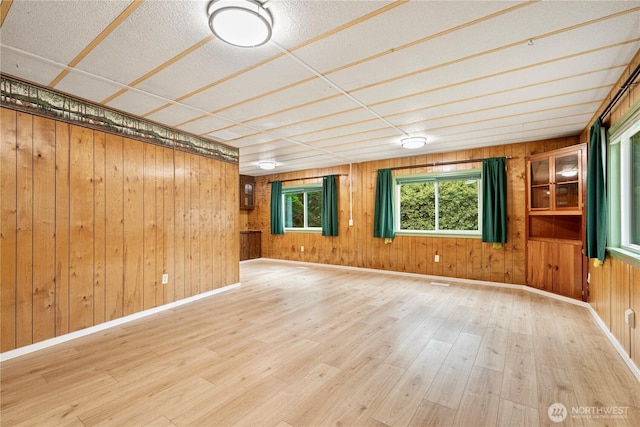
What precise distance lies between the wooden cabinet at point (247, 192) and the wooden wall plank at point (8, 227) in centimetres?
511

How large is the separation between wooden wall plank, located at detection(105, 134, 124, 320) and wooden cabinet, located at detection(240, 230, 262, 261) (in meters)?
4.16

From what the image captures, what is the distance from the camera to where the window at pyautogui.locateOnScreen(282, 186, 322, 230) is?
7.14 m

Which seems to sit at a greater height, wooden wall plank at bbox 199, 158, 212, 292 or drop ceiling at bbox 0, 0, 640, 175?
drop ceiling at bbox 0, 0, 640, 175

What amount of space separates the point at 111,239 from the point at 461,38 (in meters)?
3.71

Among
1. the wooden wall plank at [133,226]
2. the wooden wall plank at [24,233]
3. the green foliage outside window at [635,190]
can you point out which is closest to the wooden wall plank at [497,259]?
the green foliage outside window at [635,190]

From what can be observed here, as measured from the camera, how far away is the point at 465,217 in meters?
5.20

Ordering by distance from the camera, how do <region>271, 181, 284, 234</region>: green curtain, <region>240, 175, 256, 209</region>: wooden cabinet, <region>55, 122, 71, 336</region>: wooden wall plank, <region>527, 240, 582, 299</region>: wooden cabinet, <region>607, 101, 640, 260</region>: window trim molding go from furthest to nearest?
<region>240, 175, 256, 209</region>: wooden cabinet → <region>271, 181, 284, 234</region>: green curtain → <region>527, 240, 582, 299</region>: wooden cabinet → <region>55, 122, 71, 336</region>: wooden wall plank → <region>607, 101, 640, 260</region>: window trim molding

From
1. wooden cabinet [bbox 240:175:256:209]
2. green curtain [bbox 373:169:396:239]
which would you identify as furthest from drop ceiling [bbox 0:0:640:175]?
wooden cabinet [bbox 240:175:256:209]

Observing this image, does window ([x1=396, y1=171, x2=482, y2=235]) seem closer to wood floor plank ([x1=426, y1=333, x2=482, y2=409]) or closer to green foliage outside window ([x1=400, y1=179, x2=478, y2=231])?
green foliage outside window ([x1=400, y1=179, x2=478, y2=231])

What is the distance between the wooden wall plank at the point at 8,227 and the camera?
2.33m

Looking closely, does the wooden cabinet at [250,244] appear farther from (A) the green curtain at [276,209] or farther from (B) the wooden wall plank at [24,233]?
(B) the wooden wall plank at [24,233]

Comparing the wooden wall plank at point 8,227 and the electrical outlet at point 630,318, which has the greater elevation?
the wooden wall plank at point 8,227

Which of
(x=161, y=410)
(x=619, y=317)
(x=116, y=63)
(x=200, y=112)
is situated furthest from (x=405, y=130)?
(x=161, y=410)

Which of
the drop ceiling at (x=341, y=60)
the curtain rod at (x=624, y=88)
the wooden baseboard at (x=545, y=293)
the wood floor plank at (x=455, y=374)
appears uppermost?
the drop ceiling at (x=341, y=60)
